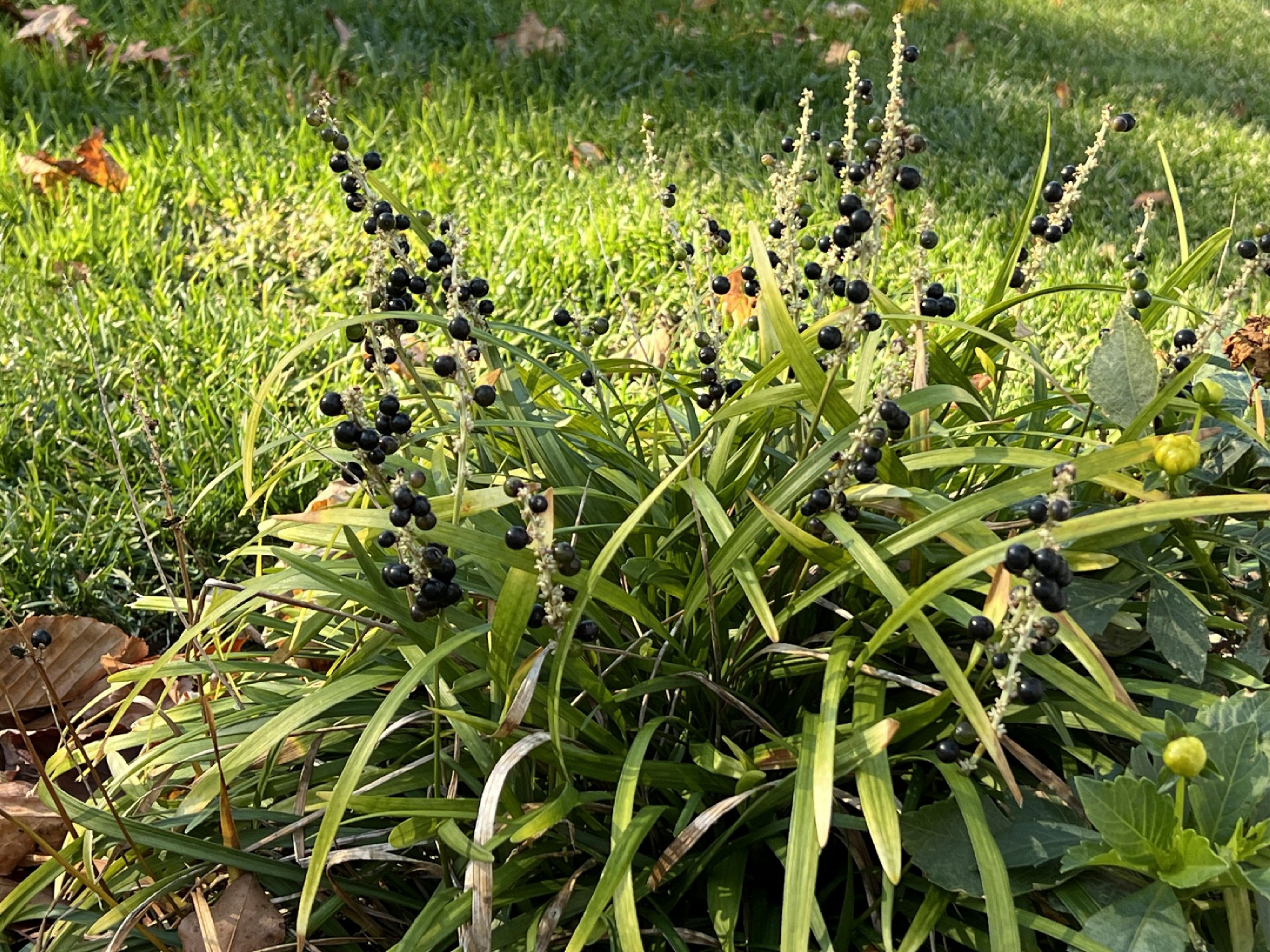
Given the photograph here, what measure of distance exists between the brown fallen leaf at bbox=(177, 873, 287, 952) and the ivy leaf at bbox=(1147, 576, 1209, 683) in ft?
4.17

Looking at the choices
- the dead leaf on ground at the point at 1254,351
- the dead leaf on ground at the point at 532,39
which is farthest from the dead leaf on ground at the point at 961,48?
the dead leaf on ground at the point at 1254,351

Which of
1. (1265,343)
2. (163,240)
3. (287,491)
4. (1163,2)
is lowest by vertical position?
(1163,2)

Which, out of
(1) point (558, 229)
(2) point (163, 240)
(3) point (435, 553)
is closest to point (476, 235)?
(1) point (558, 229)

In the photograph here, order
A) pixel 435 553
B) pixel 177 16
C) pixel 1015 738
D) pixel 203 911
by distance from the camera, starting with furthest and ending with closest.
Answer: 1. pixel 177 16
2. pixel 1015 738
3. pixel 203 911
4. pixel 435 553

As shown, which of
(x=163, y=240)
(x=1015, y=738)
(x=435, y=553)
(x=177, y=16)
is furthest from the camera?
(x=177, y=16)

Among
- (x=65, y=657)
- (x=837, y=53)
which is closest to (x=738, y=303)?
(x=65, y=657)

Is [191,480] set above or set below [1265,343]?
below

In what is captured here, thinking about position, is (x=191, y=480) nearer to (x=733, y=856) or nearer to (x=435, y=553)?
(x=435, y=553)

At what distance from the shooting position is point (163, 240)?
3.60m

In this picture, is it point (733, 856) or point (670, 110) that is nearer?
point (733, 856)

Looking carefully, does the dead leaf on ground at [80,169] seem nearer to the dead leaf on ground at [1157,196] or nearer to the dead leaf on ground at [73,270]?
the dead leaf on ground at [73,270]

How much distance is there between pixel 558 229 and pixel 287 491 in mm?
1489

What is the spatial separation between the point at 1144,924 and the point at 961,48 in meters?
6.08

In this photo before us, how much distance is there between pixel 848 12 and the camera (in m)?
6.43
